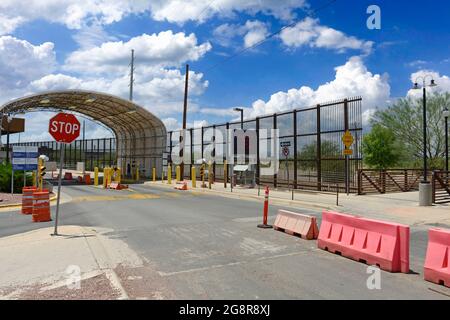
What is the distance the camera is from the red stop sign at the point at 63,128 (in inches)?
370

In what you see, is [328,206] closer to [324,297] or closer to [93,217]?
[93,217]

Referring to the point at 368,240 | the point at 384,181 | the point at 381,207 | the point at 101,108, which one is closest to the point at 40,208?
the point at 368,240

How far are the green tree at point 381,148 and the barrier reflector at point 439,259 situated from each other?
38.5 metres

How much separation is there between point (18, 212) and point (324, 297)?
13.7 metres

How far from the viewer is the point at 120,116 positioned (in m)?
43.8

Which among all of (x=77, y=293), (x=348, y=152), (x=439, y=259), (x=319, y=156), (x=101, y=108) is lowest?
(x=77, y=293)

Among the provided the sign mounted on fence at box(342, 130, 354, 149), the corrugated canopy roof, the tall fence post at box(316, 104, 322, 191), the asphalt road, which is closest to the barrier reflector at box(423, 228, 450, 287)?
the asphalt road

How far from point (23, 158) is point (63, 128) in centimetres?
1219

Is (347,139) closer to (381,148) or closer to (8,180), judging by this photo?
(8,180)

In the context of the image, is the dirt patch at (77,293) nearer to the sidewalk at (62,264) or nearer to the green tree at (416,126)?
the sidewalk at (62,264)

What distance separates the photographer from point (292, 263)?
6918 millimetres

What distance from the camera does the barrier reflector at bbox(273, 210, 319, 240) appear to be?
925 cm

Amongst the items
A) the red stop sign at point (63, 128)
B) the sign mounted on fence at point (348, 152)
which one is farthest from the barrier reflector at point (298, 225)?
the sign mounted on fence at point (348, 152)
